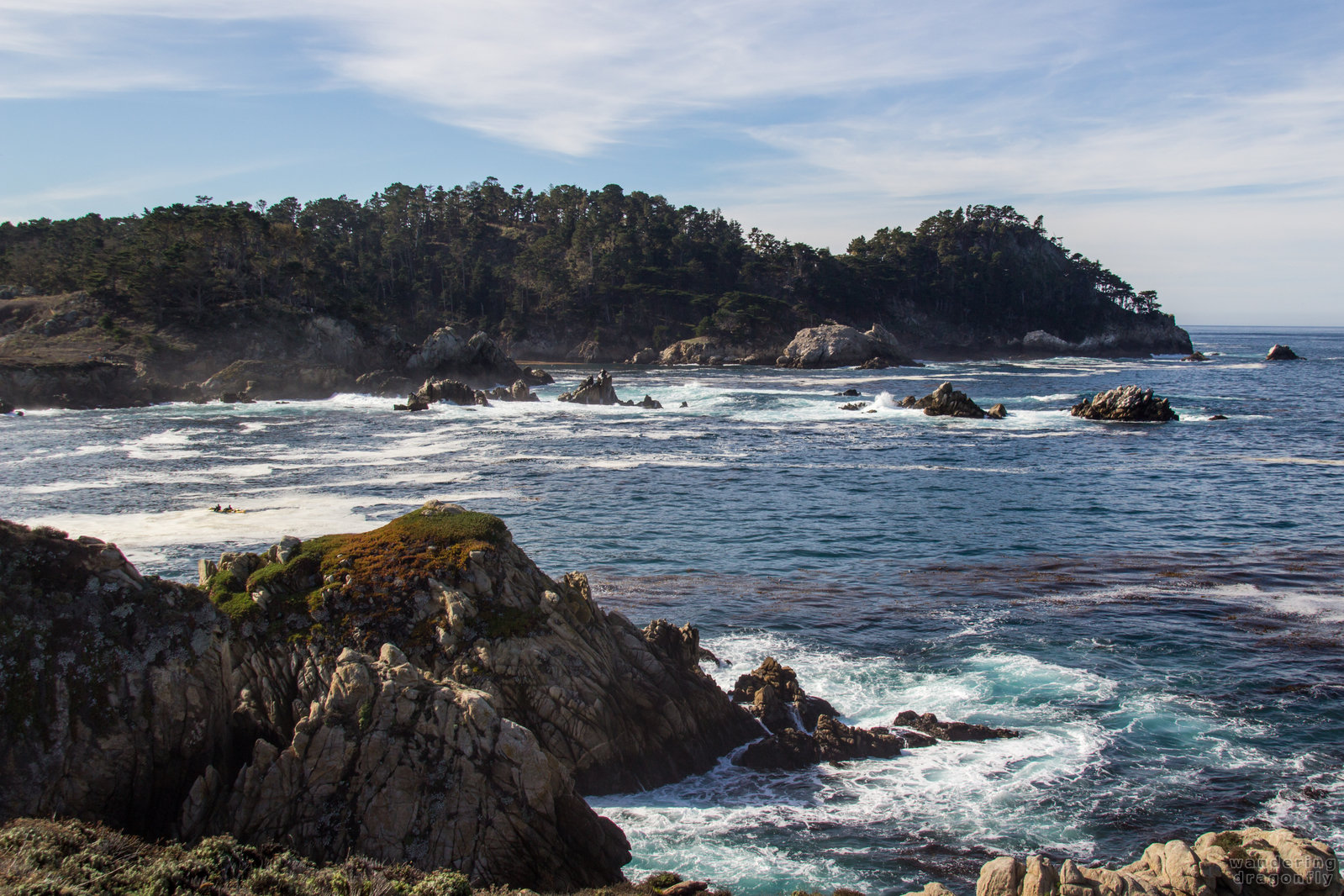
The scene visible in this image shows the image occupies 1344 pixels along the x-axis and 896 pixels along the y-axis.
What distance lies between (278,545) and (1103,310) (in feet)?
586

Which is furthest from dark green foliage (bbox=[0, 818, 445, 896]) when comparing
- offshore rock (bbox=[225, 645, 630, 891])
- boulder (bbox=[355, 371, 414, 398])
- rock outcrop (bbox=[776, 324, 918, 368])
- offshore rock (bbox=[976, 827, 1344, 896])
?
rock outcrop (bbox=[776, 324, 918, 368])

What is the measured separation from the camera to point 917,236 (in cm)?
17188

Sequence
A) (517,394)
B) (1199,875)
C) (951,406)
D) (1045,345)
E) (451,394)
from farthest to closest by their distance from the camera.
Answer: (1045,345) → (517,394) → (451,394) → (951,406) → (1199,875)

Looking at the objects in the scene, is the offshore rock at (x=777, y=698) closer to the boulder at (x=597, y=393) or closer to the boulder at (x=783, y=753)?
the boulder at (x=783, y=753)

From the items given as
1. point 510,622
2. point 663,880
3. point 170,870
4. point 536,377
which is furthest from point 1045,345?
point 170,870

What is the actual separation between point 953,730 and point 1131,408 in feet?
177

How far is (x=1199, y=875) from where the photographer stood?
885 cm

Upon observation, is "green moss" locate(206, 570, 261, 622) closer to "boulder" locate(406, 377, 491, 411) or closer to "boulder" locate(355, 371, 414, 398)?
"boulder" locate(406, 377, 491, 411)

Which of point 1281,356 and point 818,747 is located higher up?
point 1281,356

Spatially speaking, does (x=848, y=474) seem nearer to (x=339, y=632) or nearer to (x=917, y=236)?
(x=339, y=632)

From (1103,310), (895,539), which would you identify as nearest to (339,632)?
(895,539)

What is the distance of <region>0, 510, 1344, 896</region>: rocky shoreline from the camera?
8.98 metres

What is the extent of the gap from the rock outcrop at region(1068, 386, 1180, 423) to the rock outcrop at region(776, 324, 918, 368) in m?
58.5

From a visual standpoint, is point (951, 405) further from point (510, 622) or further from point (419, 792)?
point (419, 792)
